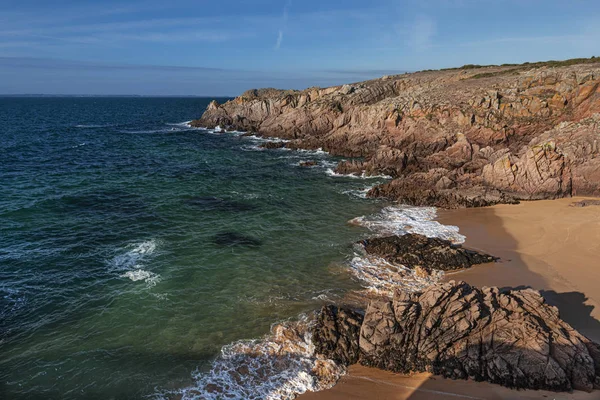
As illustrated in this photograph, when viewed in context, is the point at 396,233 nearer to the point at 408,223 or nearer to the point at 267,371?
the point at 408,223

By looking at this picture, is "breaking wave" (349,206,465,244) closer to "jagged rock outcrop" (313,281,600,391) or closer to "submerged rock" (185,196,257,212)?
"submerged rock" (185,196,257,212)

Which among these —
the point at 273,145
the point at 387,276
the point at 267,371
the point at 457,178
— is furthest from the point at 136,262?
the point at 273,145

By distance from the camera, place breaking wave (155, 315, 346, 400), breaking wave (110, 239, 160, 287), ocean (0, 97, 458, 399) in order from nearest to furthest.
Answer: breaking wave (155, 315, 346, 400) < ocean (0, 97, 458, 399) < breaking wave (110, 239, 160, 287)

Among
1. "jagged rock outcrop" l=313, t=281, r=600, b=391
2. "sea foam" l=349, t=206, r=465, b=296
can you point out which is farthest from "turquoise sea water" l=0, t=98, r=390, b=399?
"jagged rock outcrop" l=313, t=281, r=600, b=391

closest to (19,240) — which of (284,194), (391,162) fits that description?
(284,194)

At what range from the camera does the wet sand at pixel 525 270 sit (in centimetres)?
1270

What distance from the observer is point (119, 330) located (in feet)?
54.0

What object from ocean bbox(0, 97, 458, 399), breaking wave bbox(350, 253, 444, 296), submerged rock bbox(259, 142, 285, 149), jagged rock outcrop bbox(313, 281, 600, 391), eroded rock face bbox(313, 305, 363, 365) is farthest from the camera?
submerged rock bbox(259, 142, 285, 149)

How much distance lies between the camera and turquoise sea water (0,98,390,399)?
1468 centimetres

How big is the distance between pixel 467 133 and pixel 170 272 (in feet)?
131

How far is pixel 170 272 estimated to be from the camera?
2122 centimetres

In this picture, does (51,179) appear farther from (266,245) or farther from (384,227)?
(384,227)

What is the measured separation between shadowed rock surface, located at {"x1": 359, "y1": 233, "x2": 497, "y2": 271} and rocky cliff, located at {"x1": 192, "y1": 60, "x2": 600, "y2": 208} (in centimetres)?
979

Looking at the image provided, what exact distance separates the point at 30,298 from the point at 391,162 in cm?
3690
